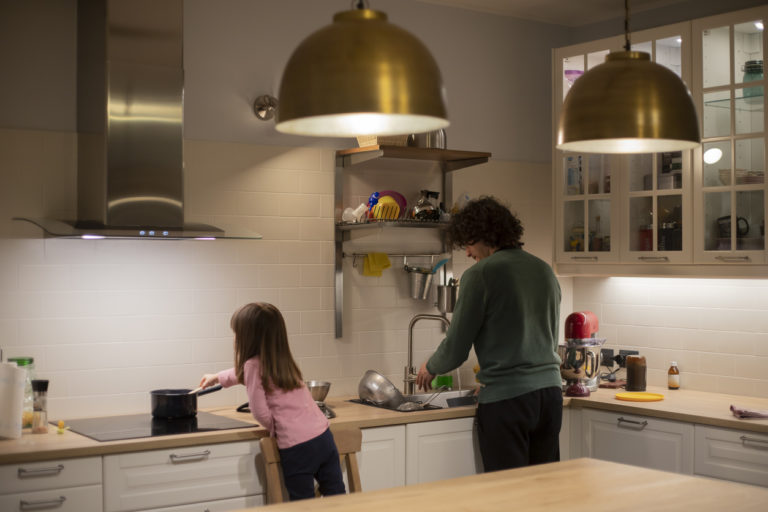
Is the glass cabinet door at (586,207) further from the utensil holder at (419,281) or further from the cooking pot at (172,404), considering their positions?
the cooking pot at (172,404)

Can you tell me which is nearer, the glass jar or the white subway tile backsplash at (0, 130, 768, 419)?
the glass jar

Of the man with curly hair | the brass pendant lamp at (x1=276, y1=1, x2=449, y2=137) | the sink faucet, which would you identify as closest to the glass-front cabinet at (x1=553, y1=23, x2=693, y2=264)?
the sink faucet

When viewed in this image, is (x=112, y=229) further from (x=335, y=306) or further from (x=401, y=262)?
(x=401, y=262)

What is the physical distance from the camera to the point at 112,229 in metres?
3.19

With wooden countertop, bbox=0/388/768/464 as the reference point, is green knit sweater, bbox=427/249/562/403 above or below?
above

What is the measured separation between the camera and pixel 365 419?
11.3 feet

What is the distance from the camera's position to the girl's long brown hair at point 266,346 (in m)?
3.10

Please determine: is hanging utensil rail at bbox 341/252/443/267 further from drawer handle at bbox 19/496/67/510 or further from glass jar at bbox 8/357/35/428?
drawer handle at bbox 19/496/67/510

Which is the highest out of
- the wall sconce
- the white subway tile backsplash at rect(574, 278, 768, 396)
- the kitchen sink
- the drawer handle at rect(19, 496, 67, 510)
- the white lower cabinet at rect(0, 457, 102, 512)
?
the wall sconce

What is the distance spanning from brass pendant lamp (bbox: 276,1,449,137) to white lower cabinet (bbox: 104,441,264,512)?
5.82 ft

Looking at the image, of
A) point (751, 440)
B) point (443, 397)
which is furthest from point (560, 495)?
point (443, 397)

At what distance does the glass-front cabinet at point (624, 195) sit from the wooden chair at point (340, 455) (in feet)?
5.77

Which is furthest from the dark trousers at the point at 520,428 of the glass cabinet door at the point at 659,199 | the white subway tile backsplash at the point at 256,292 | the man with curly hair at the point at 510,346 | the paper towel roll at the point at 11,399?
the paper towel roll at the point at 11,399

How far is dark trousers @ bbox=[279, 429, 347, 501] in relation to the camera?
3.03 m
